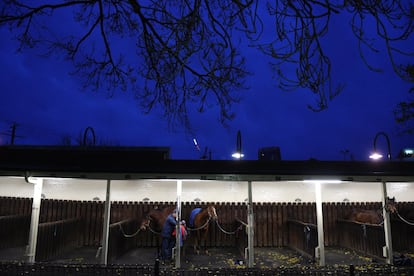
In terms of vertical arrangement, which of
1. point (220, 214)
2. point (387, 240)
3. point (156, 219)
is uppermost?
point (220, 214)

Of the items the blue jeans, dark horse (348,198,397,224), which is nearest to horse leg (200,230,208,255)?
the blue jeans

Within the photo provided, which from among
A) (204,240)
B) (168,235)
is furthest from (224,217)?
(168,235)

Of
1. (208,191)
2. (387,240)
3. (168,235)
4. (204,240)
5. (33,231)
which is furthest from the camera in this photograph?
(208,191)

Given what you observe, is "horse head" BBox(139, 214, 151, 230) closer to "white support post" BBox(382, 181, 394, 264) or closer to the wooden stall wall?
the wooden stall wall

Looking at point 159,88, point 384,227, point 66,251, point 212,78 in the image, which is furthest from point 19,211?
point 384,227

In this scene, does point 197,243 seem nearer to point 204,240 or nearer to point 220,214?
point 204,240

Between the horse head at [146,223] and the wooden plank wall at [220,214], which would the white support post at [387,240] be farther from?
the horse head at [146,223]

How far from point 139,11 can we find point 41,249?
8.11m

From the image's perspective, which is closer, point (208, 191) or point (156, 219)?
point (156, 219)

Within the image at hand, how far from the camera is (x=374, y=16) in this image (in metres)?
3.13

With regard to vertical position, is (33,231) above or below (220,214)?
below

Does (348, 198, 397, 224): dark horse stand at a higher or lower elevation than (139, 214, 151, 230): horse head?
higher

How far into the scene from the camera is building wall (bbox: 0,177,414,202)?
1169 cm

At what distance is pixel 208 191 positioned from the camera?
12.3m
